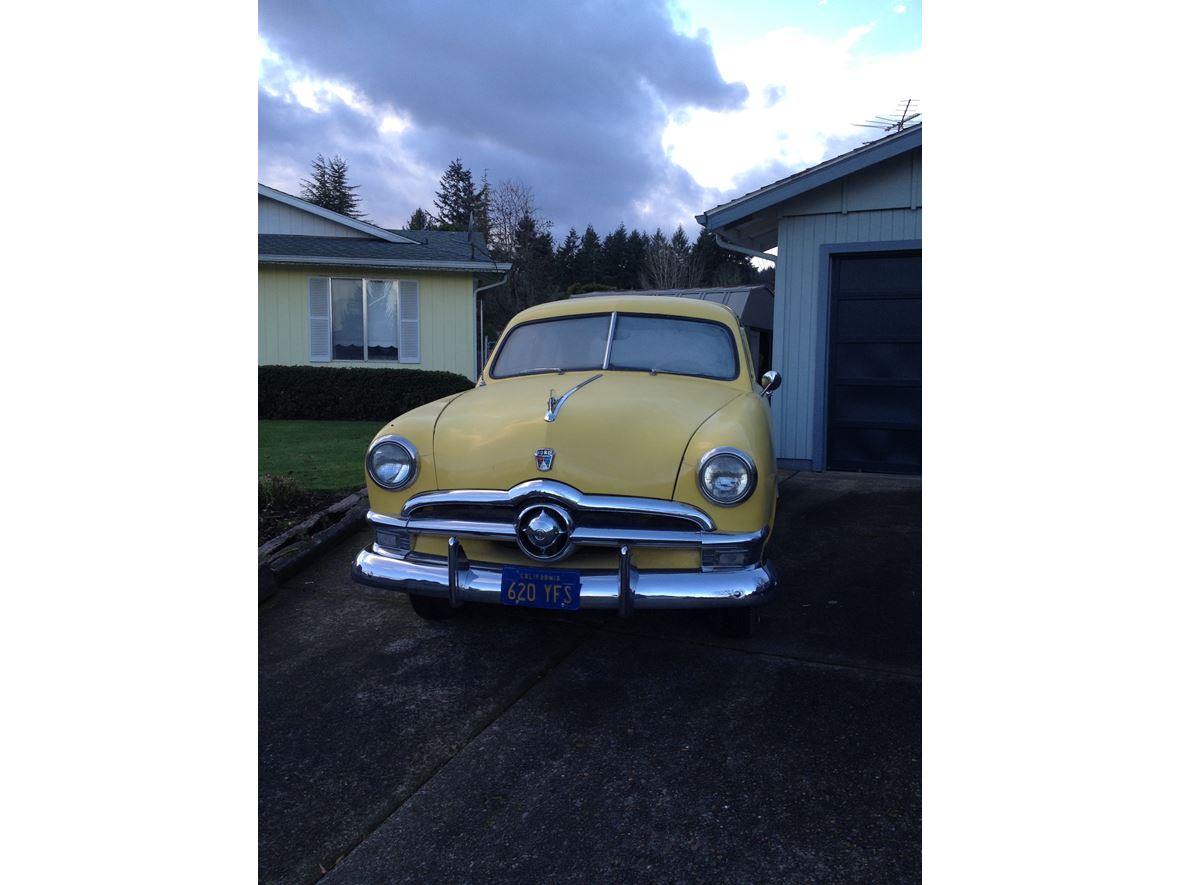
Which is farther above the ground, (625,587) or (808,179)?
(808,179)

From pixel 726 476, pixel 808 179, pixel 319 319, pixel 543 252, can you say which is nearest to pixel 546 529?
pixel 726 476

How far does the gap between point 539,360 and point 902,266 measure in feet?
16.1

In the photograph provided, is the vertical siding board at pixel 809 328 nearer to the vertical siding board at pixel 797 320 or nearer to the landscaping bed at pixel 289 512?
the vertical siding board at pixel 797 320

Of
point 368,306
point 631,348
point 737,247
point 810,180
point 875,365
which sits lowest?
point 631,348

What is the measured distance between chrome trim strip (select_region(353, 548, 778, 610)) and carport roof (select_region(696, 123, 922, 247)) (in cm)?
563

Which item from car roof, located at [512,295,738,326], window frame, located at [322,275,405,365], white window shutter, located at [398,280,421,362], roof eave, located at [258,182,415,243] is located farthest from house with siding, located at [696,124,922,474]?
roof eave, located at [258,182,415,243]

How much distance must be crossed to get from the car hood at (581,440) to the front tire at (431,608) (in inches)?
33.8

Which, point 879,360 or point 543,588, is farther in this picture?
point 879,360

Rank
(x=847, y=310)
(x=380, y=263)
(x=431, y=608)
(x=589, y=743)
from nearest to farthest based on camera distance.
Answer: (x=589, y=743) < (x=431, y=608) < (x=847, y=310) < (x=380, y=263)

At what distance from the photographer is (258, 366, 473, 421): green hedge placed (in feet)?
42.4

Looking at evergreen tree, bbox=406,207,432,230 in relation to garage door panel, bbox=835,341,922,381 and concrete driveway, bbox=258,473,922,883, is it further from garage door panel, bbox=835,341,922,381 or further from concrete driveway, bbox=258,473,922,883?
concrete driveway, bbox=258,473,922,883

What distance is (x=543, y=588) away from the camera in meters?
2.83

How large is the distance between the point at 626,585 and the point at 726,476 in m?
0.59

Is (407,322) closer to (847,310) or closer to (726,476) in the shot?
(847,310)
